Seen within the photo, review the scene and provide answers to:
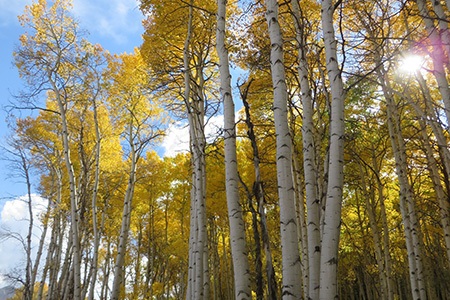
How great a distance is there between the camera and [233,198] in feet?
11.9

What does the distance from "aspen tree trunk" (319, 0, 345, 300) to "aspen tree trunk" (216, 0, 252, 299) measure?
Result: 1132 millimetres

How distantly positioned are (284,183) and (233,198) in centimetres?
78

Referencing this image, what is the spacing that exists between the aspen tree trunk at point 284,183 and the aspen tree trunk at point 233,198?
69 centimetres

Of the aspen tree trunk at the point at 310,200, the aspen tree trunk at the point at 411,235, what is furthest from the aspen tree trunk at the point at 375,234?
the aspen tree trunk at the point at 310,200

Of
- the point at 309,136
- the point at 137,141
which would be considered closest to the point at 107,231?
the point at 137,141

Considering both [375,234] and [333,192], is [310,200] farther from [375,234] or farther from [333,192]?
[375,234]

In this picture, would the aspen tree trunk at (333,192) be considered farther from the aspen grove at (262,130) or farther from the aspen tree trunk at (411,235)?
the aspen tree trunk at (411,235)

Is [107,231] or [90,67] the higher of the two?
[90,67]

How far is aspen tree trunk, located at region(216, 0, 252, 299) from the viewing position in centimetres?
340

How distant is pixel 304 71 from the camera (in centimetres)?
491

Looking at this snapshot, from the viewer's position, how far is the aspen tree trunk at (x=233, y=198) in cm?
340

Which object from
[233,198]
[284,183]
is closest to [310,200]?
[233,198]

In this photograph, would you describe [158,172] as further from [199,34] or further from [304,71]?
[304,71]

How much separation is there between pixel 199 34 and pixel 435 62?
17.0 ft
